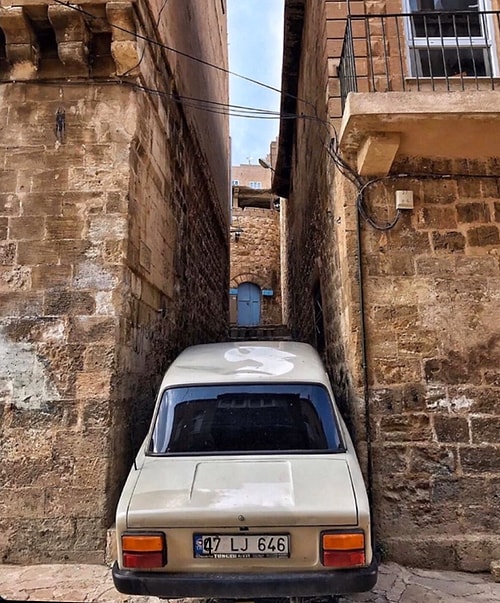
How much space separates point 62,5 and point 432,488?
5.86m

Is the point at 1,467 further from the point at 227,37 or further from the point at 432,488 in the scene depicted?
the point at 227,37

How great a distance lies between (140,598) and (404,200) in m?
4.17

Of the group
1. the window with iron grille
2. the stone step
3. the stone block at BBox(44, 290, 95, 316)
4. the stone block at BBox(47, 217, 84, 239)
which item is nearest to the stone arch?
the stone step

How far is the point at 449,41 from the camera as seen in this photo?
514cm

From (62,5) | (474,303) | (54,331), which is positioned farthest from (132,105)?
(474,303)

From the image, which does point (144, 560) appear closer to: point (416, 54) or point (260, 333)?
point (416, 54)

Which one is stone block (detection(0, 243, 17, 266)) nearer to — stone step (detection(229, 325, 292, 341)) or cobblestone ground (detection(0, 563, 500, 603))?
cobblestone ground (detection(0, 563, 500, 603))

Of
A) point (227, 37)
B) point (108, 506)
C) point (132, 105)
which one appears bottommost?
point (108, 506)

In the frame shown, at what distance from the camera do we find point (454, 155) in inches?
188

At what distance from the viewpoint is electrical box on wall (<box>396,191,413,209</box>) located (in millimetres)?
4656

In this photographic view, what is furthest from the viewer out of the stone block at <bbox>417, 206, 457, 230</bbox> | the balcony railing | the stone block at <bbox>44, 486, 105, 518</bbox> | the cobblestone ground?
the balcony railing

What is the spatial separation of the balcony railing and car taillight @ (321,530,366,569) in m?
4.07

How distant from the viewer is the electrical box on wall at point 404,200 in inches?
183

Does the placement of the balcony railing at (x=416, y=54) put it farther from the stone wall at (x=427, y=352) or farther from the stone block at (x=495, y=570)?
the stone block at (x=495, y=570)
